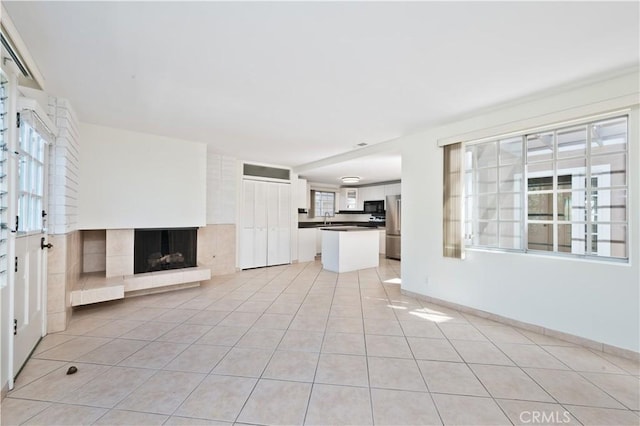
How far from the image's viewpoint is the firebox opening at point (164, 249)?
445 centimetres

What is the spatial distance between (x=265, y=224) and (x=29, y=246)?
4348mm

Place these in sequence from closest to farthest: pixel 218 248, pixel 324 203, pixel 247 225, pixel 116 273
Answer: pixel 116 273 < pixel 218 248 < pixel 247 225 < pixel 324 203

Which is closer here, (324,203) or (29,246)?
(29,246)

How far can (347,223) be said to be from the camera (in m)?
9.74

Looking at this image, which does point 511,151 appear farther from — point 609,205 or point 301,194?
point 301,194

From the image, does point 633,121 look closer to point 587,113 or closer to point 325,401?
point 587,113

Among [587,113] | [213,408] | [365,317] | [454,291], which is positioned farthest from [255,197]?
[587,113]

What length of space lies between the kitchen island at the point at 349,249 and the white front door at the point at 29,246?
15.3 feet

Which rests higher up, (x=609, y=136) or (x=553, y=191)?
(x=609, y=136)

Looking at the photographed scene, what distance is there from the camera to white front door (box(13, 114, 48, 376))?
7.38 ft

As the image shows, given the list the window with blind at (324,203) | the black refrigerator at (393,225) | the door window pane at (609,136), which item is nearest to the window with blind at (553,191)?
the door window pane at (609,136)

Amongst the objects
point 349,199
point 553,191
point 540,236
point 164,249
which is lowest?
point 164,249

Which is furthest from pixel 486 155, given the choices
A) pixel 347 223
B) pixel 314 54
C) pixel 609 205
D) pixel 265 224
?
pixel 347 223

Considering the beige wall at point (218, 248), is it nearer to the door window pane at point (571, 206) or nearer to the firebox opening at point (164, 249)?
the firebox opening at point (164, 249)
